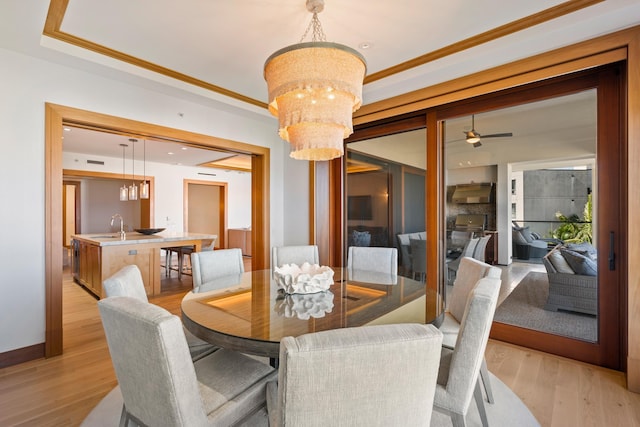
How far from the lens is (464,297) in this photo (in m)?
2.10

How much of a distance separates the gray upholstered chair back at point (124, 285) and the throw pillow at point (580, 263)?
325cm

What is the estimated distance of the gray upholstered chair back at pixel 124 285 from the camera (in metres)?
1.53

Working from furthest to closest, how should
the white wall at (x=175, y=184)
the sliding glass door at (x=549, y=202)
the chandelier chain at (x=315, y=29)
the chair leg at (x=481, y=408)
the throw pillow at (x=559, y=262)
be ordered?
1. the white wall at (x=175, y=184)
2. the throw pillow at (x=559, y=262)
3. the sliding glass door at (x=549, y=202)
4. the chandelier chain at (x=315, y=29)
5. the chair leg at (x=481, y=408)

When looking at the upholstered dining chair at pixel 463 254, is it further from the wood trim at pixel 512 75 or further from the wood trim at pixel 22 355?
the wood trim at pixel 22 355

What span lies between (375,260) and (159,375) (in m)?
2.24

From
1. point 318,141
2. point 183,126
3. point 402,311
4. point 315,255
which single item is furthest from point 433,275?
point 183,126

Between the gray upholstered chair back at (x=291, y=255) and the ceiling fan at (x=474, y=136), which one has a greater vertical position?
the ceiling fan at (x=474, y=136)

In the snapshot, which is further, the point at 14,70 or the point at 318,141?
the point at 14,70

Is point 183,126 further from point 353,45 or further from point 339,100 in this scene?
point 339,100

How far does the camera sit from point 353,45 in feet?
8.45

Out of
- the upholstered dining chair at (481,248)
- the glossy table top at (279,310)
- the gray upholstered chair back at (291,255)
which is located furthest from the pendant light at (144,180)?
the upholstered dining chair at (481,248)

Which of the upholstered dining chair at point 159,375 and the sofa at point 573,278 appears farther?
the sofa at point 573,278

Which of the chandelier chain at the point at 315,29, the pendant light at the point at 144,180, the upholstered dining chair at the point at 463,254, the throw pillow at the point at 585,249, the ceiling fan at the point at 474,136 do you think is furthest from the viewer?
the pendant light at the point at 144,180

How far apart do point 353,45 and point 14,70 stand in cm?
268
